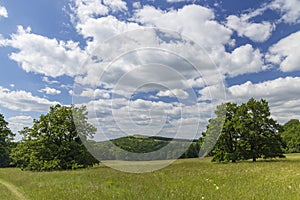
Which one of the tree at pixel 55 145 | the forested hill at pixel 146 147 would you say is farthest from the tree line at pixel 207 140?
the forested hill at pixel 146 147

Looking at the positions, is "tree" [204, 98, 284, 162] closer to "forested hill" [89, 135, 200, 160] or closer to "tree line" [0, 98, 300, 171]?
"tree line" [0, 98, 300, 171]

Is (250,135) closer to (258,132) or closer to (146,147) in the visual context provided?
(258,132)

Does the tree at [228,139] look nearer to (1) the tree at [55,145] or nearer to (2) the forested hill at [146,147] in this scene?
(1) the tree at [55,145]

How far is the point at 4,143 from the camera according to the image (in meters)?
52.7

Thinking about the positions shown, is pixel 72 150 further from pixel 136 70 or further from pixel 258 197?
pixel 258 197

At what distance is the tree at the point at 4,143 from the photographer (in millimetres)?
51031

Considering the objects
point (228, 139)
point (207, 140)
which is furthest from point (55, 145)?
point (228, 139)

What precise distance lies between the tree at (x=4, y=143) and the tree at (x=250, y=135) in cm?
3750

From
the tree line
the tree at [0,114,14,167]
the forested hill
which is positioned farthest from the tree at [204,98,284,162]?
the tree at [0,114,14,167]

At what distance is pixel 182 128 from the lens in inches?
494

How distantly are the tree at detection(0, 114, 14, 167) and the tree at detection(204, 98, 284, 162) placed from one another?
37497mm

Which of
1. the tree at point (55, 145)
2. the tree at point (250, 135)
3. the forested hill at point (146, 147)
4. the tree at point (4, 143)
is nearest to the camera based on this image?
the forested hill at point (146, 147)

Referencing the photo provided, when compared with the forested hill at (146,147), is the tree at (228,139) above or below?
above

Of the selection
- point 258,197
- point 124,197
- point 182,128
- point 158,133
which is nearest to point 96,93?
point 158,133
